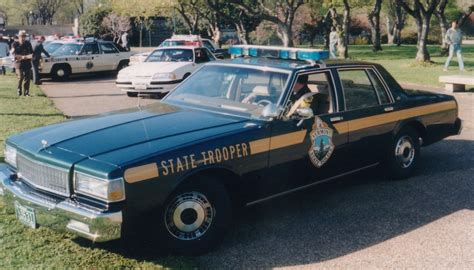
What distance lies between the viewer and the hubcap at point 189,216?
430cm

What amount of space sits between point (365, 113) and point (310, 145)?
107 centimetres

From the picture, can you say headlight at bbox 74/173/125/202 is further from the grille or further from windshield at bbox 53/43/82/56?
windshield at bbox 53/43/82/56

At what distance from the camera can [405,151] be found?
671 cm

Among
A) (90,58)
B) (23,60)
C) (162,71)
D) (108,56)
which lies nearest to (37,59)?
(90,58)

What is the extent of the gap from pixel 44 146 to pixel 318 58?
9.37 feet

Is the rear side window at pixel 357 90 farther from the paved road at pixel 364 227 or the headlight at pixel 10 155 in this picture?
the headlight at pixel 10 155

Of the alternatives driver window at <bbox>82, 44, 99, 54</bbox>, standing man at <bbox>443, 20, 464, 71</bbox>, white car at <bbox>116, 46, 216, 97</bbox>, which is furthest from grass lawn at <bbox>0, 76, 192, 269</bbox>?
standing man at <bbox>443, 20, 464, 71</bbox>

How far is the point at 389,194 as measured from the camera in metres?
6.17

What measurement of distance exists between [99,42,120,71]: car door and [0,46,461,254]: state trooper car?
15257 mm

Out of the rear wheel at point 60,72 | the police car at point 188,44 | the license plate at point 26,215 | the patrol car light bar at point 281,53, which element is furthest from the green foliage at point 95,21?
the license plate at point 26,215

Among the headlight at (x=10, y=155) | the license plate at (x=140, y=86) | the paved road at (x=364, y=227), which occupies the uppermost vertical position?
the license plate at (x=140, y=86)

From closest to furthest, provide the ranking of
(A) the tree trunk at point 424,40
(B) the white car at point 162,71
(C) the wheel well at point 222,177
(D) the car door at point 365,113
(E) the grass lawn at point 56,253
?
(E) the grass lawn at point 56,253
(C) the wheel well at point 222,177
(D) the car door at point 365,113
(B) the white car at point 162,71
(A) the tree trunk at point 424,40

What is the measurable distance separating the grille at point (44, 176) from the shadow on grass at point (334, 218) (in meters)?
0.68

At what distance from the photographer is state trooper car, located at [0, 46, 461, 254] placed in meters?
4.03
